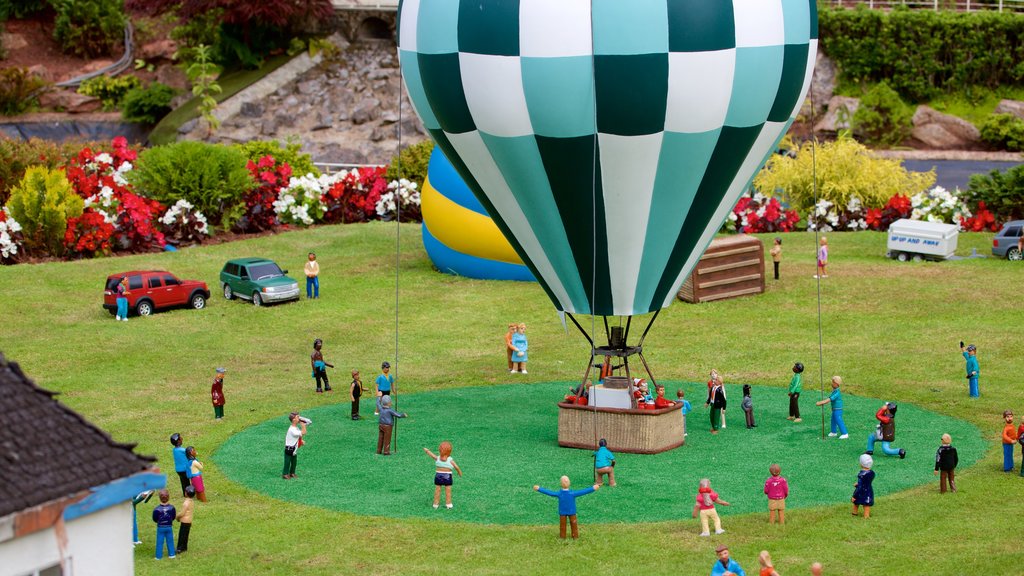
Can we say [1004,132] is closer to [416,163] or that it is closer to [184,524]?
[416,163]

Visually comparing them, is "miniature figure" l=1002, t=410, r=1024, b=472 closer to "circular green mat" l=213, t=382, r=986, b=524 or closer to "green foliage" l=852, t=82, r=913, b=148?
"circular green mat" l=213, t=382, r=986, b=524

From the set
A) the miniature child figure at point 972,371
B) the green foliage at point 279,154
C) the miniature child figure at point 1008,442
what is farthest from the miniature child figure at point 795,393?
the green foliage at point 279,154

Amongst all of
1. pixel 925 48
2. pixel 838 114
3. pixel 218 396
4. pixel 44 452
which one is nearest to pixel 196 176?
pixel 218 396

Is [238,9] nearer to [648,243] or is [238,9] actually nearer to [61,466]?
[648,243]

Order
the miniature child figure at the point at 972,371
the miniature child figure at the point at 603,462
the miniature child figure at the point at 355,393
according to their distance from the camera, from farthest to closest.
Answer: the miniature child figure at the point at 972,371
the miniature child figure at the point at 355,393
the miniature child figure at the point at 603,462

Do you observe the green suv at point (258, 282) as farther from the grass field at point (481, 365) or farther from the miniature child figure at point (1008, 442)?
the miniature child figure at point (1008, 442)

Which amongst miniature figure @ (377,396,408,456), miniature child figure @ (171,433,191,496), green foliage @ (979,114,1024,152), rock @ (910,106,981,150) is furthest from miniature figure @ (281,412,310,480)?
rock @ (910,106,981,150)
